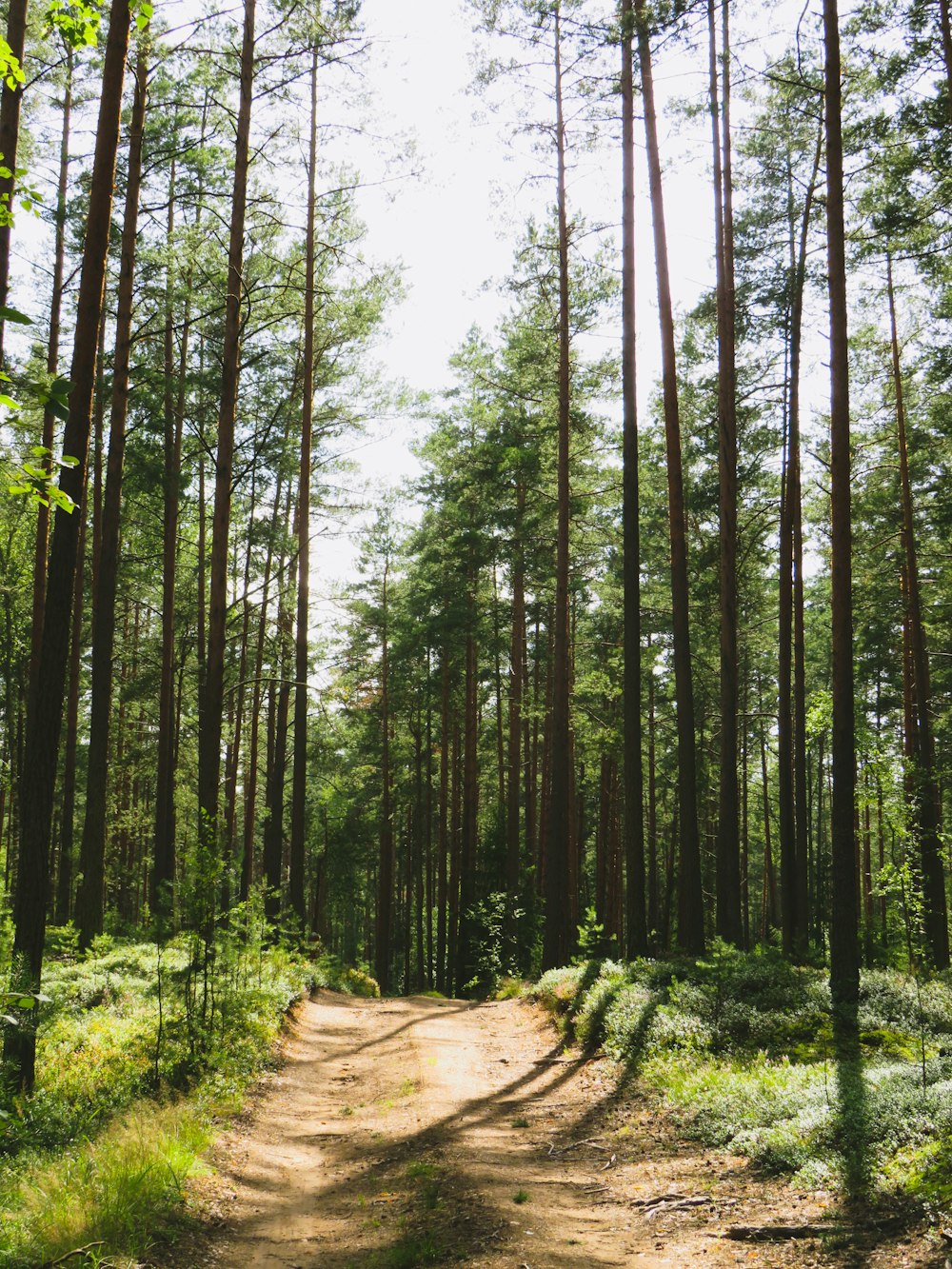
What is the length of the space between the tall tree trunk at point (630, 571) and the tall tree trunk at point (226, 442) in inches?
229

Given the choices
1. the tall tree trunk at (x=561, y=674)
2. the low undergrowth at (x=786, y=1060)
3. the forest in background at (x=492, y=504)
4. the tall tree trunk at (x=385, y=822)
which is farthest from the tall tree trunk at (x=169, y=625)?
the tall tree trunk at (x=385, y=822)

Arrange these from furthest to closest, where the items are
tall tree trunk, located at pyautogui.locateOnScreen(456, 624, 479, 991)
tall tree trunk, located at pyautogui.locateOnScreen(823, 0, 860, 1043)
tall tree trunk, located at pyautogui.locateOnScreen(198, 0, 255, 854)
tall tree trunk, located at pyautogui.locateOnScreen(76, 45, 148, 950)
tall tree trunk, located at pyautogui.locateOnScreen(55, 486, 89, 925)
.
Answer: tall tree trunk, located at pyautogui.locateOnScreen(456, 624, 479, 991)
tall tree trunk, located at pyautogui.locateOnScreen(55, 486, 89, 925)
tall tree trunk, located at pyautogui.locateOnScreen(76, 45, 148, 950)
tall tree trunk, located at pyautogui.locateOnScreen(198, 0, 255, 854)
tall tree trunk, located at pyautogui.locateOnScreen(823, 0, 860, 1043)

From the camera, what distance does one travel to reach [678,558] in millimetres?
14578

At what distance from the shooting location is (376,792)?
35688 millimetres

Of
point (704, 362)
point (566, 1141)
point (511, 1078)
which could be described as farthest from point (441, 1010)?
point (704, 362)

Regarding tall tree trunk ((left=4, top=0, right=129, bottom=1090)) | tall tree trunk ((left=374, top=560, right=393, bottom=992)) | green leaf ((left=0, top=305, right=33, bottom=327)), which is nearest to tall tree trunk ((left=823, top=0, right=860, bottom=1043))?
tall tree trunk ((left=4, top=0, right=129, bottom=1090))

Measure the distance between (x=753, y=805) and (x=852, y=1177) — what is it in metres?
57.0

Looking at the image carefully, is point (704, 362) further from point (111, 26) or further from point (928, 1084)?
point (928, 1084)

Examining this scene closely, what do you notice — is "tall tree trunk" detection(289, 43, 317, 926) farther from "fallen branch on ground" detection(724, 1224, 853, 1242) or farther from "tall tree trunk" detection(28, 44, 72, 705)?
"fallen branch on ground" detection(724, 1224, 853, 1242)

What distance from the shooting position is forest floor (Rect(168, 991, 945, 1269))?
15.5 ft

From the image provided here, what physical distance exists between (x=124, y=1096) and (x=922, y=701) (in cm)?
1690

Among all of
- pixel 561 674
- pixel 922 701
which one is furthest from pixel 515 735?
pixel 922 701

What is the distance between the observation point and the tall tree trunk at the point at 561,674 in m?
16.4

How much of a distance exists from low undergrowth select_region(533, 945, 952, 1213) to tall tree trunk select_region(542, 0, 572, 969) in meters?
2.93
